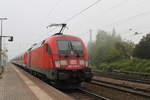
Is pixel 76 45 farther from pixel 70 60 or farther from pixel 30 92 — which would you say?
pixel 30 92

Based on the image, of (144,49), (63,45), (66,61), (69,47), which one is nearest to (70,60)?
(66,61)

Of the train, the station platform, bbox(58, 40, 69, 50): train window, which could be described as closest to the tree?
the train

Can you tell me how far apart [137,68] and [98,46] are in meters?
18.3

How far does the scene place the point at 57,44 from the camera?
15.6 m

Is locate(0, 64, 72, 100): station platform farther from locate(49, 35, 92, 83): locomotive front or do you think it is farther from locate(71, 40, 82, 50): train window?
locate(71, 40, 82, 50): train window

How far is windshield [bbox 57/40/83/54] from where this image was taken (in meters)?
15.5

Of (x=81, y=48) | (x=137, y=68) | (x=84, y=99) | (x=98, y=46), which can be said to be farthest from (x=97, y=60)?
(x=84, y=99)

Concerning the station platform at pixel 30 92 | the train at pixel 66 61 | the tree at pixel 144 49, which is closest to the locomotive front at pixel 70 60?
the train at pixel 66 61

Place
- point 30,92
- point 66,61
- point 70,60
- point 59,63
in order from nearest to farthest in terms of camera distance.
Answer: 1. point 30,92
2. point 59,63
3. point 66,61
4. point 70,60

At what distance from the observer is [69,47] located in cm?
1577

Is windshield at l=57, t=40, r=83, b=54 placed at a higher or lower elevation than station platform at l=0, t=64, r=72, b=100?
higher

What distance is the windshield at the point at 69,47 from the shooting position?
50.9 ft

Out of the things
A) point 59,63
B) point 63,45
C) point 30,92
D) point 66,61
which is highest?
point 63,45

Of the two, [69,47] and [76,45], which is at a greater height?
[76,45]
